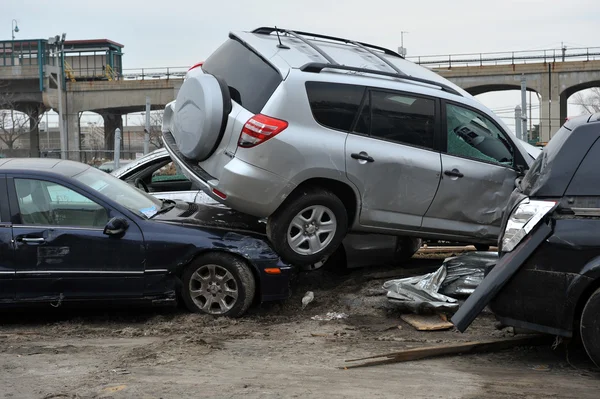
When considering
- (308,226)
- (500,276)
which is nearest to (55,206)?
(308,226)

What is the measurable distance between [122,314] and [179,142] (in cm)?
182

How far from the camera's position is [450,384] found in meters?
4.63

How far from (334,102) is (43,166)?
9.24 feet

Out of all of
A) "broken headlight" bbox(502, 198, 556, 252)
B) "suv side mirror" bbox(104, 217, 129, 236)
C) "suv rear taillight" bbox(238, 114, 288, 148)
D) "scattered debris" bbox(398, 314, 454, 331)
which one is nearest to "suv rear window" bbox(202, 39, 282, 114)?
"suv rear taillight" bbox(238, 114, 288, 148)

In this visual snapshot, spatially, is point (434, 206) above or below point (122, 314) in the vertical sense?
above

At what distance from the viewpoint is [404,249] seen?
8.20 meters

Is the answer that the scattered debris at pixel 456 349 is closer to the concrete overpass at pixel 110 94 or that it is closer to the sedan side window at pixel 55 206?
the sedan side window at pixel 55 206

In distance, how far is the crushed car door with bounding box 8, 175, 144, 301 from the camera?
6297 mm

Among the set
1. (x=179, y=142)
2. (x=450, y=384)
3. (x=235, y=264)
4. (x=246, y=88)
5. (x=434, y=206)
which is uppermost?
(x=246, y=88)

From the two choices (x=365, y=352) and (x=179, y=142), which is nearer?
(x=365, y=352)

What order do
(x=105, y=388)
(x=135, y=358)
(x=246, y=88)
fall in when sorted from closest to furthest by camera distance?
(x=105, y=388)
(x=135, y=358)
(x=246, y=88)

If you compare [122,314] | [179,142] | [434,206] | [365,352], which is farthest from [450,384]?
[179,142]

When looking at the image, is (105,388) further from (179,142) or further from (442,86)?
(442,86)

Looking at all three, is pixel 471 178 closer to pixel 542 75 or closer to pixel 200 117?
pixel 200 117
